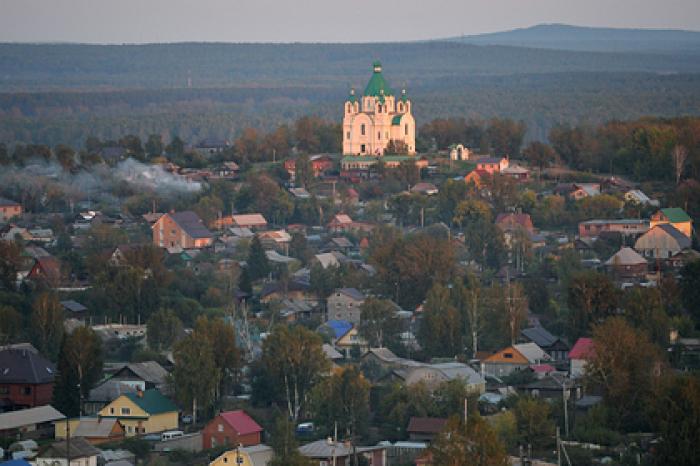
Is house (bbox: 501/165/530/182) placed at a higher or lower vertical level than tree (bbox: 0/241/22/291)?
lower

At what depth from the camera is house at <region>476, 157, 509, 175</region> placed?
58719 millimetres

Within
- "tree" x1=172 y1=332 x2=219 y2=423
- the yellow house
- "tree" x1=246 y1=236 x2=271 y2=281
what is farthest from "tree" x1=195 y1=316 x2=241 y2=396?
"tree" x1=246 y1=236 x2=271 y2=281

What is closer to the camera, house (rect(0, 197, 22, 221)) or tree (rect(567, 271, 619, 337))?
tree (rect(567, 271, 619, 337))

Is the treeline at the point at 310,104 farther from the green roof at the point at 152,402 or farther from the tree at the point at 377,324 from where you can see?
the green roof at the point at 152,402

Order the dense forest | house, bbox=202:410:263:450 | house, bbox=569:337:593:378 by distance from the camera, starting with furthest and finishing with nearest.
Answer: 1. the dense forest
2. house, bbox=569:337:593:378
3. house, bbox=202:410:263:450

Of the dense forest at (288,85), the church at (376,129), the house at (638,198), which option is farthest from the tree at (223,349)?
the dense forest at (288,85)

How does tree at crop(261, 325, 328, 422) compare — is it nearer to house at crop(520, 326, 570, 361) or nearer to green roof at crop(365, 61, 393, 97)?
house at crop(520, 326, 570, 361)

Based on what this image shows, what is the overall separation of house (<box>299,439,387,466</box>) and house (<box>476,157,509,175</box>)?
3119cm

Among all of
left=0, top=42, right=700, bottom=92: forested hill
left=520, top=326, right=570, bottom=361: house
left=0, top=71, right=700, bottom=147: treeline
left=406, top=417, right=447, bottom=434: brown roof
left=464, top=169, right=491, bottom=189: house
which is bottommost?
left=0, top=42, right=700, bottom=92: forested hill

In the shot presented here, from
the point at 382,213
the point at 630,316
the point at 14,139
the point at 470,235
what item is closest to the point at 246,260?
the point at 470,235

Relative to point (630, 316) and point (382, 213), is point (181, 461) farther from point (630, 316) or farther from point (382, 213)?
point (382, 213)

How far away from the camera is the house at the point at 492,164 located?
58719 millimetres

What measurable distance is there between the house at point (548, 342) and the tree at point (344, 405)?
690 centimetres

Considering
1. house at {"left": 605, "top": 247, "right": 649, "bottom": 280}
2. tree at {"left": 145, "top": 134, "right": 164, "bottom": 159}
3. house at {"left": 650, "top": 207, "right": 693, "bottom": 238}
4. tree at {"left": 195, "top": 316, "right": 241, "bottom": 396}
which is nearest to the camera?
tree at {"left": 195, "top": 316, "right": 241, "bottom": 396}
